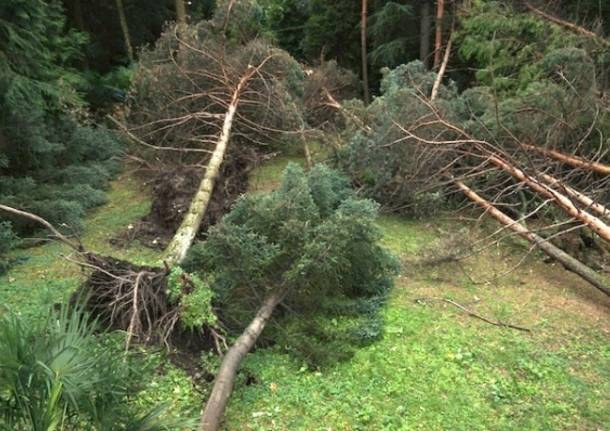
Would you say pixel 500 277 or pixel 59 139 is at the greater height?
pixel 59 139

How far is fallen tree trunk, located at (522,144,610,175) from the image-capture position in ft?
21.3

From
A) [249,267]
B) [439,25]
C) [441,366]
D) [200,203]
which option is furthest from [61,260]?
[439,25]

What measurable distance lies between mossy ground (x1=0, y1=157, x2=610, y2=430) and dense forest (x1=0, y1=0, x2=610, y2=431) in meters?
0.02

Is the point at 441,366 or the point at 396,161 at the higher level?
the point at 396,161

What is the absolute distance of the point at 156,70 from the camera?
945 centimetres

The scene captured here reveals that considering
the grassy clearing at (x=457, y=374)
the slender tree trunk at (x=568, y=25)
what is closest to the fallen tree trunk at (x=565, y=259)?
the grassy clearing at (x=457, y=374)

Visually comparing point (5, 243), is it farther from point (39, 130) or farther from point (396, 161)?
point (396, 161)

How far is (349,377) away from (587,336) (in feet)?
7.53

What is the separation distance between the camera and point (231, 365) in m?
4.12

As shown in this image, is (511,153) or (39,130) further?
(39,130)

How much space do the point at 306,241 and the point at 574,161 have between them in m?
Answer: 3.95

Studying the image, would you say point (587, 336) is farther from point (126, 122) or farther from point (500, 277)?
point (126, 122)

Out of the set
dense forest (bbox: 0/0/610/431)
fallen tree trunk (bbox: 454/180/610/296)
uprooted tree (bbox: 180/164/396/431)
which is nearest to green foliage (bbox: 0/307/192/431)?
dense forest (bbox: 0/0/610/431)

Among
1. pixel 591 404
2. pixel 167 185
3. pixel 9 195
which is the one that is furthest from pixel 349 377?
pixel 9 195
